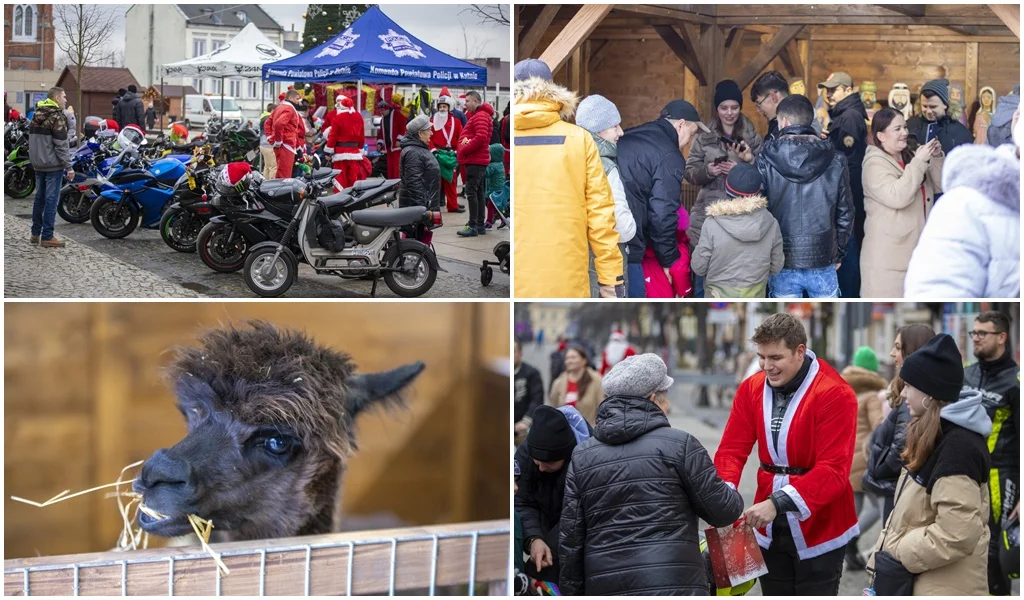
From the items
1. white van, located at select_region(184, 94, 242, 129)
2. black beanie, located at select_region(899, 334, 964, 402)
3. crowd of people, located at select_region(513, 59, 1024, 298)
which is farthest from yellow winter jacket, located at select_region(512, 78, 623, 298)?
white van, located at select_region(184, 94, 242, 129)

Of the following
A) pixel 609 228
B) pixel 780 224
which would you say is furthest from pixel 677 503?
pixel 780 224

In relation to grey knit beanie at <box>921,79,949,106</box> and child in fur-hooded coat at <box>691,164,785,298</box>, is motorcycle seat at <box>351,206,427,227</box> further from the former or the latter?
grey knit beanie at <box>921,79,949,106</box>

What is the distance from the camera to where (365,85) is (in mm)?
11578

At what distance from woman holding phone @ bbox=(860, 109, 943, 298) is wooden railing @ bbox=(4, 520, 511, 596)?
2.69 meters

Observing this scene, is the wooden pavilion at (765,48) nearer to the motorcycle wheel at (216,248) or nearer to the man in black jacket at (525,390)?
the man in black jacket at (525,390)

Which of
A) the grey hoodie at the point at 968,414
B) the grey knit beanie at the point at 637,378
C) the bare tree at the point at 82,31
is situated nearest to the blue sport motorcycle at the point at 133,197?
the bare tree at the point at 82,31

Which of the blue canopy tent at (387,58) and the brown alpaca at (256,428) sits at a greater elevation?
the blue canopy tent at (387,58)

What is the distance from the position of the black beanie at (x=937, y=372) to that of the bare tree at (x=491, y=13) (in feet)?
10.6

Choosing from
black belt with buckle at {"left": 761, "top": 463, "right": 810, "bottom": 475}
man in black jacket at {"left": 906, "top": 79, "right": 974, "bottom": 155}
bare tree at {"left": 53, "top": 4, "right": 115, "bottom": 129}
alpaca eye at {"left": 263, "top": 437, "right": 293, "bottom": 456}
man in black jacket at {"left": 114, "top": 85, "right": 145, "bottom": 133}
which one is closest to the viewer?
alpaca eye at {"left": 263, "top": 437, "right": 293, "bottom": 456}

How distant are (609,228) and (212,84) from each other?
1004cm

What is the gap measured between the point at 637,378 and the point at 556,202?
1384mm

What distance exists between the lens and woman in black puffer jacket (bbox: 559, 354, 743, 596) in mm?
3152

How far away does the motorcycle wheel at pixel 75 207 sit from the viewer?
7941mm

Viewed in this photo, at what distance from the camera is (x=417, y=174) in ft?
24.3
